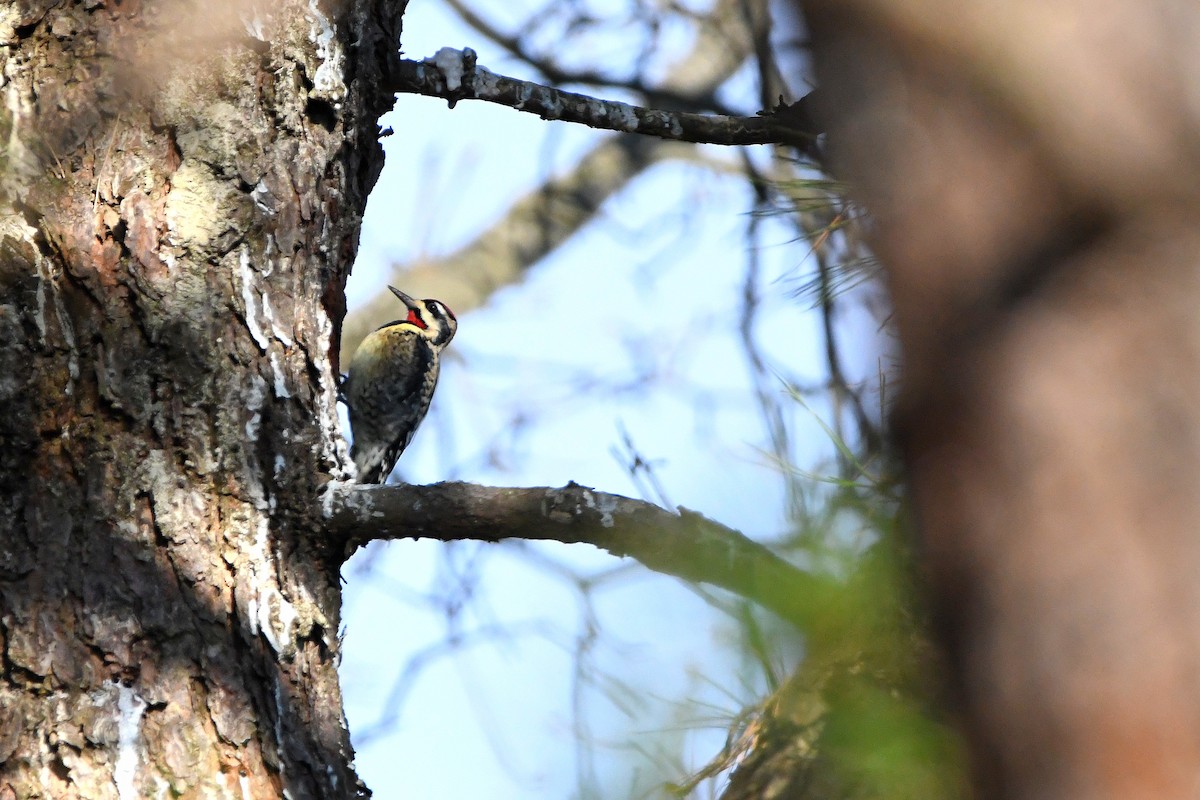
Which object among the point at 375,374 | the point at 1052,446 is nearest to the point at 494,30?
the point at 375,374

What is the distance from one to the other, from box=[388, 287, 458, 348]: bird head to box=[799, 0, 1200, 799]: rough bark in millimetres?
4913

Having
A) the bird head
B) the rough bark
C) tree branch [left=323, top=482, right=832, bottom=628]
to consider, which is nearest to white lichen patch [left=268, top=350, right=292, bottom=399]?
tree branch [left=323, top=482, right=832, bottom=628]

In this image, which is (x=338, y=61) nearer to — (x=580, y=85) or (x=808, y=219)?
(x=808, y=219)

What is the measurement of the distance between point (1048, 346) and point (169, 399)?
178 cm

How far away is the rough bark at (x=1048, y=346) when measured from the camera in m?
0.60

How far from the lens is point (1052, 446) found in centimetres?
65

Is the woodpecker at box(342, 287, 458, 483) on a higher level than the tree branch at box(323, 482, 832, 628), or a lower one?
higher

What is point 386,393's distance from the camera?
5160mm

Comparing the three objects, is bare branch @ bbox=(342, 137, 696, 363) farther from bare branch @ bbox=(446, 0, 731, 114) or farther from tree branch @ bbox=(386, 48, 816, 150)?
tree branch @ bbox=(386, 48, 816, 150)

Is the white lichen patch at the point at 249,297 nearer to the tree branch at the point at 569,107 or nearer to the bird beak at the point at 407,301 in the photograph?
the tree branch at the point at 569,107

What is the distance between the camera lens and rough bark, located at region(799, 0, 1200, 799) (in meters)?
0.60

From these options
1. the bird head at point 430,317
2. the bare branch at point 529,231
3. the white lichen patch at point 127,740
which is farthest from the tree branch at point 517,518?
the bare branch at point 529,231

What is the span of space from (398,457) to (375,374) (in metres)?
0.41

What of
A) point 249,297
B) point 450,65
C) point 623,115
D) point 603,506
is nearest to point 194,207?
point 249,297
